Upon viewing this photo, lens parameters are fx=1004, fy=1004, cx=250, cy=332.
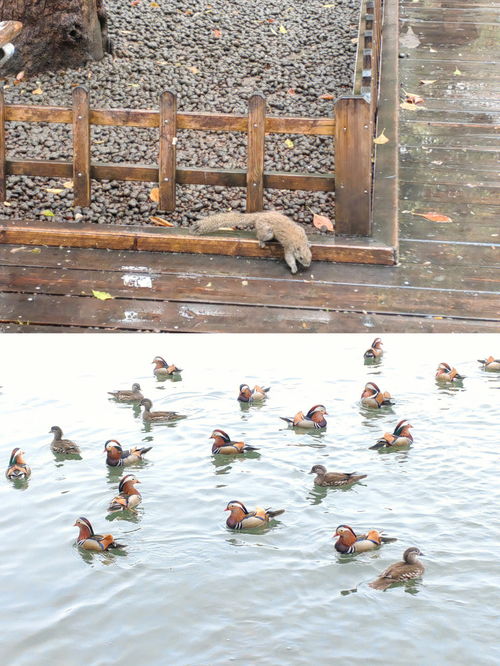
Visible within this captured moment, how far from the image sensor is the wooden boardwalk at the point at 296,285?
6.23m

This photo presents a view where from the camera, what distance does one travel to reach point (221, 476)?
184 inches

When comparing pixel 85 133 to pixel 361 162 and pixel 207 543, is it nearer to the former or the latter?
pixel 361 162

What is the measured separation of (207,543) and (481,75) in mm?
8728

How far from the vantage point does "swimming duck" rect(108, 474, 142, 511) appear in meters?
4.34

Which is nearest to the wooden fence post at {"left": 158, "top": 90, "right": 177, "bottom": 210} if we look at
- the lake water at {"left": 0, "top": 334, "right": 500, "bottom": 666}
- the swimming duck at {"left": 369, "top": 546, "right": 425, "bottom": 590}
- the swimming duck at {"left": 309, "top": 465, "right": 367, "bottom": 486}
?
the lake water at {"left": 0, "top": 334, "right": 500, "bottom": 666}

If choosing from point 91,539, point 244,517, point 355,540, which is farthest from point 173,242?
point 355,540

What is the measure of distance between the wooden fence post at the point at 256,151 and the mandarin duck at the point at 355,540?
4.02 meters

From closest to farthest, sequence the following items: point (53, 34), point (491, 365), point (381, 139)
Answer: point (491, 365)
point (381, 139)
point (53, 34)

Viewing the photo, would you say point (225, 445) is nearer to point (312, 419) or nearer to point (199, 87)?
point (312, 419)

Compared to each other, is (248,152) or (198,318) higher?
(248,152)

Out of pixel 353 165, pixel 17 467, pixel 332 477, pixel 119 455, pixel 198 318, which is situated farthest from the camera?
pixel 353 165

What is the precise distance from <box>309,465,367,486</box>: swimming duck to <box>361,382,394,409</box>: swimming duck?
71 cm

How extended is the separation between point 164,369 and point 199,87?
6175mm

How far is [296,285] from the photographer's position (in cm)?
677
